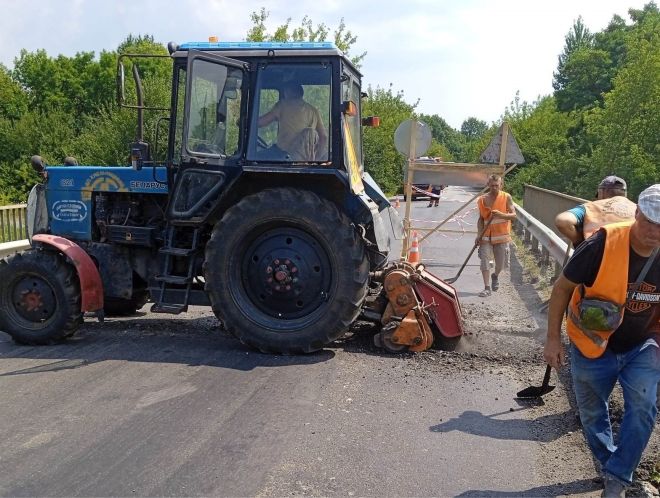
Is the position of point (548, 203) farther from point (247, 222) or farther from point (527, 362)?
point (247, 222)

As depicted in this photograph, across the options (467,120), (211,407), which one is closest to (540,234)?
(211,407)

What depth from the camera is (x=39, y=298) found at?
6688 mm

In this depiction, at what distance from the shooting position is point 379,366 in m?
6.07

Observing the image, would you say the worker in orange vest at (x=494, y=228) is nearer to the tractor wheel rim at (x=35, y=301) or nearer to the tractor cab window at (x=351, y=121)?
the tractor cab window at (x=351, y=121)

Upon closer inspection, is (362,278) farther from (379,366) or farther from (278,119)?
(278,119)

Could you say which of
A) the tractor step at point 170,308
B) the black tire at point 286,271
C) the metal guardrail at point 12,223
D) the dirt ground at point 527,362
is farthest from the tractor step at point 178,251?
the metal guardrail at point 12,223

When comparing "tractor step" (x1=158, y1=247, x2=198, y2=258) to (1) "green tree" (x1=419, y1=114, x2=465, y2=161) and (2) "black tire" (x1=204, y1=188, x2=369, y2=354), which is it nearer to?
(2) "black tire" (x1=204, y1=188, x2=369, y2=354)

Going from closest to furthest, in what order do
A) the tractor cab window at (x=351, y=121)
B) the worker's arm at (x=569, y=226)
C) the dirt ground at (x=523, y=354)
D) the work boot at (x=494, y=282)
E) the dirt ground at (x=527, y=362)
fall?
the dirt ground at (x=527, y=362)
the dirt ground at (x=523, y=354)
the worker's arm at (x=569, y=226)
the tractor cab window at (x=351, y=121)
the work boot at (x=494, y=282)

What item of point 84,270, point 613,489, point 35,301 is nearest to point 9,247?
point 35,301

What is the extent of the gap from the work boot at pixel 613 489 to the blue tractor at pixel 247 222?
9.91 feet

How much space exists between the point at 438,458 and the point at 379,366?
1856mm

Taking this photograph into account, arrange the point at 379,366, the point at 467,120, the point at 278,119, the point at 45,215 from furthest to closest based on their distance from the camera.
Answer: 1. the point at 467,120
2. the point at 45,215
3. the point at 278,119
4. the point at 379,366

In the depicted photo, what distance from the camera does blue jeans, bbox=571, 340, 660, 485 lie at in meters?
3.60

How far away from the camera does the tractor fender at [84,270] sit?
662 centimetres
